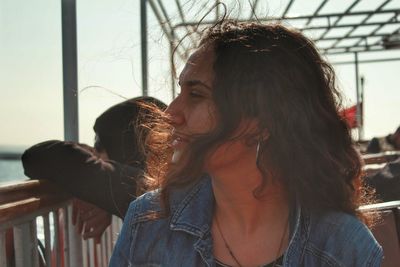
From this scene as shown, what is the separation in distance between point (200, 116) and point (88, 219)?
116cm

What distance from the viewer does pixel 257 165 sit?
134 cm

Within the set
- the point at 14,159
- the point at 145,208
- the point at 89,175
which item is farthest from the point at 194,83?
the point at 14,159

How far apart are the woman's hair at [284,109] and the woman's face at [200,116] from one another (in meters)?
0.02

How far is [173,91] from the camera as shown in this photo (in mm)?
1761

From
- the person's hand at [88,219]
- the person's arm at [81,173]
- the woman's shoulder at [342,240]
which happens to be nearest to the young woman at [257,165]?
the woman's shoulder at [342,240]

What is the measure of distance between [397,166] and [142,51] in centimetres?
186

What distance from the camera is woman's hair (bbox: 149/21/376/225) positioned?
1310 millimetres

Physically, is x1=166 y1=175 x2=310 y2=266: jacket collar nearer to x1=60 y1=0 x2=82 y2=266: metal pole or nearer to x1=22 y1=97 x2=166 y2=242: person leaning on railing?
x1=22 y1=97 x2=166 y2=242: person leaning on railing

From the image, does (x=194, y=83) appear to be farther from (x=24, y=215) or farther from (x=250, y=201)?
(x=24, y=215)

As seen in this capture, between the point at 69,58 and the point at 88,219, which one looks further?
the point at 88,219

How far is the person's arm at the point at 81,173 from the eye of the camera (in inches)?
81.3

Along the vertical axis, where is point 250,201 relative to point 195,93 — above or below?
below

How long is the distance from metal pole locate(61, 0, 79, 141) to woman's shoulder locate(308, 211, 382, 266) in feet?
3.96

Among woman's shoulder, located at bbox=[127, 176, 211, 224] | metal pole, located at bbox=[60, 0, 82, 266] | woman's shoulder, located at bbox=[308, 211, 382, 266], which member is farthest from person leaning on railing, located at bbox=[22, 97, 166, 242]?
woman's shoulder, located at bbox=[308, 211, 382, 266]
